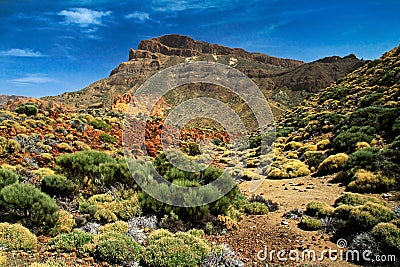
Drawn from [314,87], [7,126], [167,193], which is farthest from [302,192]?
[314,87]

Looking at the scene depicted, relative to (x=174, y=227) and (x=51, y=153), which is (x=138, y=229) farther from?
(x=51, y=153)

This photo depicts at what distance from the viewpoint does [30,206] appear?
23.5 feet

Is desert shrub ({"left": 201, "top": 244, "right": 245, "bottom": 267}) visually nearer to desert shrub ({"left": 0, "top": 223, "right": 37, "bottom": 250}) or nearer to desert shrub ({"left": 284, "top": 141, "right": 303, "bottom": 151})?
desert shrub ({"left": 0, "top": 223, "right": 37, "bottom": 250})

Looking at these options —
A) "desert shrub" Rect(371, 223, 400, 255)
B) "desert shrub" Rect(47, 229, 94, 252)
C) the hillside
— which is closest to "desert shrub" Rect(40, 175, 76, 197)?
the hillside

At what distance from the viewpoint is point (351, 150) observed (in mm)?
15461

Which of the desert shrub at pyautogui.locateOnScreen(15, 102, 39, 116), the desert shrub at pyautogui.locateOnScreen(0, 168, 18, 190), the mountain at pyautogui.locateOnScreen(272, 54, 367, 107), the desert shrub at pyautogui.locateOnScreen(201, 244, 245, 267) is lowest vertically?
the desert shrub at pyautogui.locateOnScreen(201, 244, 245, 267)

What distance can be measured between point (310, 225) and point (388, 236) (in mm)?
1917

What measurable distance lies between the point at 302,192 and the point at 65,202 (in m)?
9.01

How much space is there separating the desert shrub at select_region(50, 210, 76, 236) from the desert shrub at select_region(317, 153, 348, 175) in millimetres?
11841

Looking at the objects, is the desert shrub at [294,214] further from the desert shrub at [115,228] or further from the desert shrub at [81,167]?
the desert shrub at [81,167]

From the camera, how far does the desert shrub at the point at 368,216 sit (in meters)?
7.24

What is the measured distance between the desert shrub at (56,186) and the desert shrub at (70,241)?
2.72m

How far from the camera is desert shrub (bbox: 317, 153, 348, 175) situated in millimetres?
14281

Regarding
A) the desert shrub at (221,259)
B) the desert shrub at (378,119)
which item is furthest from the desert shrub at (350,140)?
the desert shrub at (221,259)
